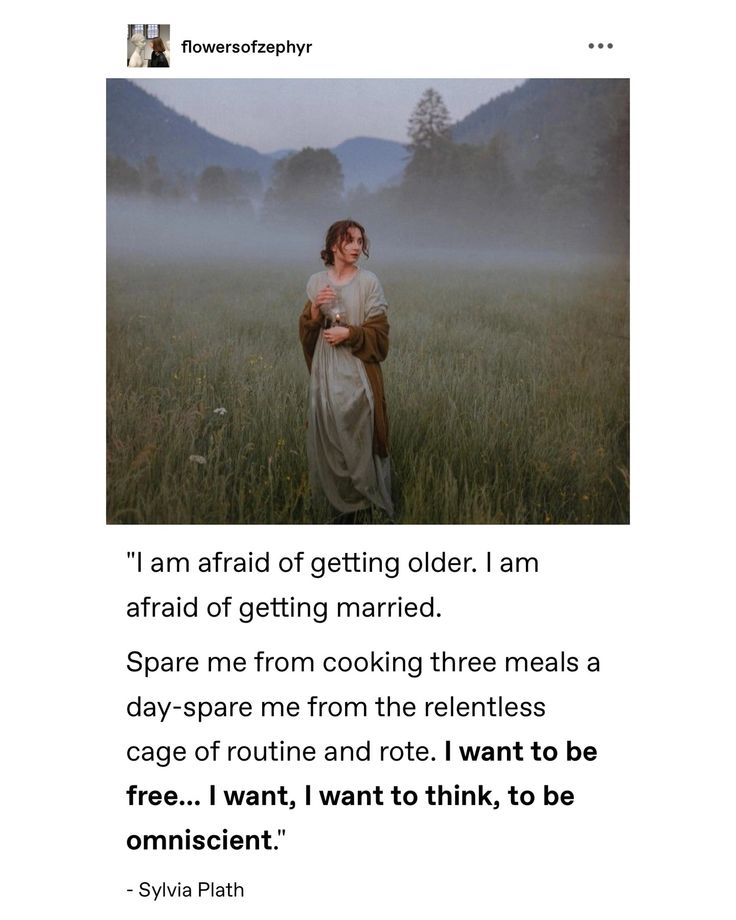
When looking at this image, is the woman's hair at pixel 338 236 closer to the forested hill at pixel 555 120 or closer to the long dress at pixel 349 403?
the long dress at pixel 349 403

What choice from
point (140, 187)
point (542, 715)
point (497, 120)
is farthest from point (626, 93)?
point (542, 715)

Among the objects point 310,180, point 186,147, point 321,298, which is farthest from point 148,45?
point 321,298

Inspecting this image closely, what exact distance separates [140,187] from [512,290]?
2425mm

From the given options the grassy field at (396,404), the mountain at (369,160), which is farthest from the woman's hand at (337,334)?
the mountain at (369,160)

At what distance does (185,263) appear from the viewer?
4.87m

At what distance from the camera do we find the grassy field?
14.0 feet

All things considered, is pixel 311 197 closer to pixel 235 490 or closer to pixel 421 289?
pixel 421 289

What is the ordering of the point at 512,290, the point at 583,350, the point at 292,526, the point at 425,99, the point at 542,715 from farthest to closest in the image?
the point at 512,290
the point at 583,350
the point at 425,99
the point at 292,526
the point at 542,715

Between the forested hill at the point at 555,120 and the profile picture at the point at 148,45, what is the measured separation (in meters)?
1.71

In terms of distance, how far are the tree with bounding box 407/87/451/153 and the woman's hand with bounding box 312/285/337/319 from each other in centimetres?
128

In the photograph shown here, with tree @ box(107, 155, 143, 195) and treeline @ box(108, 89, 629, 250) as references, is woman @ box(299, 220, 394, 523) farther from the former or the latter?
tree @ box(107, 155, 143, 195)

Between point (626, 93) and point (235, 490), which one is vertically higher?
point (626, 93)

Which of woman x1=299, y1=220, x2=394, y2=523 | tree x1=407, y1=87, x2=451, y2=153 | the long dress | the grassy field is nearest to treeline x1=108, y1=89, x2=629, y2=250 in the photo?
tree x1=407, y1=87, x2=451, y2=153

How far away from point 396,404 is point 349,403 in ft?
1.46
